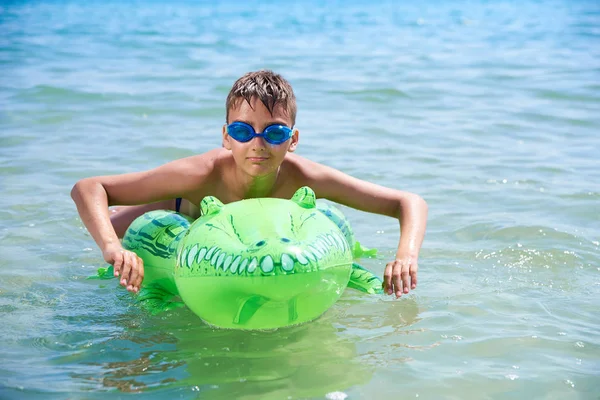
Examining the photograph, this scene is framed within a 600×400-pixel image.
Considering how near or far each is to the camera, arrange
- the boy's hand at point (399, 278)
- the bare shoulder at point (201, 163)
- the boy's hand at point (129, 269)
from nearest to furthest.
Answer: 1. the boy's hand at point (129, 269)
2. the boy's hand at point (399, 278)
3. the bare shoulder at point (201, 163)

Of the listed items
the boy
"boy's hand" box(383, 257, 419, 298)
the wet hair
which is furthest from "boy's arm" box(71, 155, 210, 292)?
"boy's hand" box(383, 257, 419, 298)

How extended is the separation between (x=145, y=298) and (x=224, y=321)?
0.70 meters

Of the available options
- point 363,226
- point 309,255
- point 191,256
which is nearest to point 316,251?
point 309,255

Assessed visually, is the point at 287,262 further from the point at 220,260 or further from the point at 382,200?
the point at 382,200

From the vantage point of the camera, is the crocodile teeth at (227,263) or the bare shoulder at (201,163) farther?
the bare shoulder at (201,163)

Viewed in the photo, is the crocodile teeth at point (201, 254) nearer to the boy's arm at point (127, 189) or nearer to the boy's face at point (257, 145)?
the boy's arm at point (127, 189)

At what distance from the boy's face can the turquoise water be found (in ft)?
2.50

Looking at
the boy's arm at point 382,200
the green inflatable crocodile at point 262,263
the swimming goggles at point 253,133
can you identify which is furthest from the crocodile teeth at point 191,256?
the boy's arm at point 382,200

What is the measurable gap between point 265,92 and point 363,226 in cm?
195

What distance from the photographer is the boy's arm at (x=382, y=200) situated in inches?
141

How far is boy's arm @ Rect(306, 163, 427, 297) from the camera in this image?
3.58m

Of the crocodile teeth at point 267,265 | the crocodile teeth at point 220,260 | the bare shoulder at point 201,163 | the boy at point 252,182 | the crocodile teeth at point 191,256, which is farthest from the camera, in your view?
the bare shoulder at point 201,163

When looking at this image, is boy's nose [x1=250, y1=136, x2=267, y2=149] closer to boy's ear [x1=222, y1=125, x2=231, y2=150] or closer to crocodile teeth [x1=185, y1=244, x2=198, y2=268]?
boy's ear [x1=222, y1=125, x2=231, y2=150]

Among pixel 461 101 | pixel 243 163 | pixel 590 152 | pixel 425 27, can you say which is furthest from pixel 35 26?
pixel 243 163
